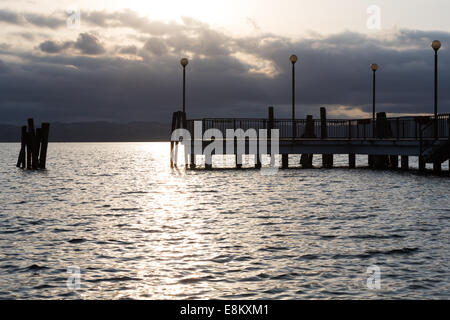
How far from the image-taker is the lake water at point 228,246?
32.2ft

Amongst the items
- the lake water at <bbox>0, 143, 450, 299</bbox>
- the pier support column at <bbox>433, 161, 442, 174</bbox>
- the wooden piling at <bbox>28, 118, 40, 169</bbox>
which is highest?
the wooden piling at <bbox>28, 118, 40, 169</bbox>

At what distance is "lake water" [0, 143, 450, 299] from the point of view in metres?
9.82

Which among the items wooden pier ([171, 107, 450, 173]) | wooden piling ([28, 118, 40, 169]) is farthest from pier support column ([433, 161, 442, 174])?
wooden piling ([28, 118, 40, 169])

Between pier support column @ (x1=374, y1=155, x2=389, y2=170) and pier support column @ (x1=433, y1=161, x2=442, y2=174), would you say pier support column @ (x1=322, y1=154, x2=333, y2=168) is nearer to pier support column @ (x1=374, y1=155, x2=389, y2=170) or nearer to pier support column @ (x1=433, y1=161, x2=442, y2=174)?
pier support column @ (x1=374, y1=155, x2=389, y2=170)

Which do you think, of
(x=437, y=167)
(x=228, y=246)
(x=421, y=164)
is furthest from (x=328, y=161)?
(x=228, y=246)

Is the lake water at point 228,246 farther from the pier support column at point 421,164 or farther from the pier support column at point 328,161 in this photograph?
the pier support column at point 328,161

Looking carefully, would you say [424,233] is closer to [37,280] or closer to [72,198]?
[37,280]

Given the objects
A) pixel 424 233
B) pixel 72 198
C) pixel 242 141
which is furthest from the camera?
pixel 242 141
